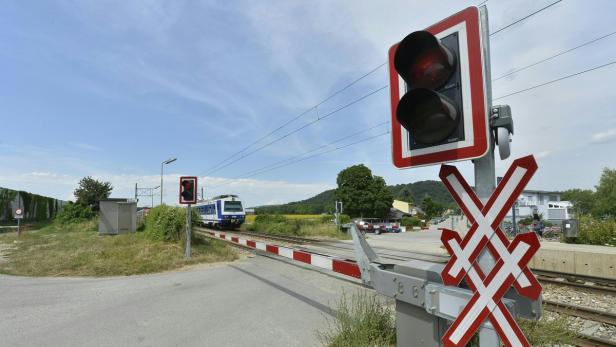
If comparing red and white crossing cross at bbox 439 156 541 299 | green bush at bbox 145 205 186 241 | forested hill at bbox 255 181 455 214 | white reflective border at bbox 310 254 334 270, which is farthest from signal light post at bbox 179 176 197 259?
forested hill at bbox 255 181 455 214

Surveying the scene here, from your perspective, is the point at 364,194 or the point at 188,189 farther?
the point at 364,194

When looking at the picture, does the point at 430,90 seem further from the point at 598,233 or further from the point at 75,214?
the point at 75,214

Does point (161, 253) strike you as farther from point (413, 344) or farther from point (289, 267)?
point (413, 344)

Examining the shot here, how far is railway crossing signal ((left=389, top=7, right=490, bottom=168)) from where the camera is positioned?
205 cm

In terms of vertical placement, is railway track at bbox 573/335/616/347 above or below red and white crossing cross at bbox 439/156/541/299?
below

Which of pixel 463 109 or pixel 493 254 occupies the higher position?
pixel 463 109

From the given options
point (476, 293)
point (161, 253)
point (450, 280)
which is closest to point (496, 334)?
point (476, 293)

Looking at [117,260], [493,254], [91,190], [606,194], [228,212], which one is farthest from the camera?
[606,194]

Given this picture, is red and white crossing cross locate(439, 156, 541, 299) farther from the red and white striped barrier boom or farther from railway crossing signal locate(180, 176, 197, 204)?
railway crossing signal locate(180, 176, 197, 204)

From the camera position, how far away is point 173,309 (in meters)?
6.20

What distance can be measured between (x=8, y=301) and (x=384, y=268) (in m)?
7.69

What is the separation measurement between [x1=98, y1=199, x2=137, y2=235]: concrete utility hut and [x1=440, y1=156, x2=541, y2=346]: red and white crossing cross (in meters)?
24.1

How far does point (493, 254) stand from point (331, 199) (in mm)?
83583

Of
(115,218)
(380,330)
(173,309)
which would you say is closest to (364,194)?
(115,218)
